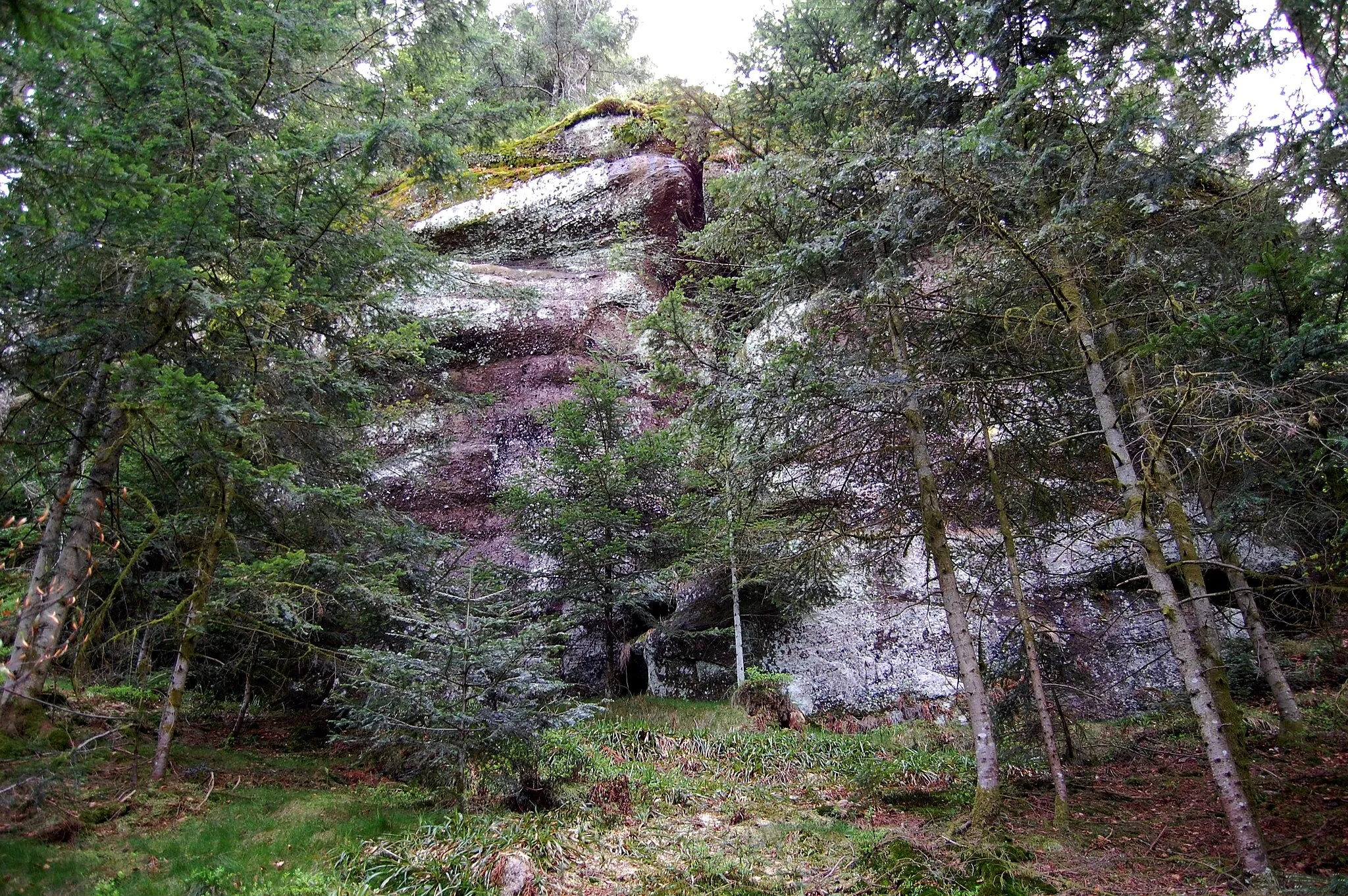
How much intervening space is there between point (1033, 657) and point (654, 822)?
14.2ft

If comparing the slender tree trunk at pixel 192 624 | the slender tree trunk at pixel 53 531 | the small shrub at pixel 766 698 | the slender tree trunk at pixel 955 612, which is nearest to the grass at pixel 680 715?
the small shrub at pixel 766 698

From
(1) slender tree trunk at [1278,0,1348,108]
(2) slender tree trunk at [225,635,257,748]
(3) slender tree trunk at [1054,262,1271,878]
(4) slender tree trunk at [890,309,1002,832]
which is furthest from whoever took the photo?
(2) slender tree trunk at [225,635,257,748]

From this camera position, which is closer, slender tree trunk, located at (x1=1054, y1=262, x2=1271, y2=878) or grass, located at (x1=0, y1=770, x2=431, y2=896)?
grass, located at (x1=0, y1=770, x2=431, y2=896)

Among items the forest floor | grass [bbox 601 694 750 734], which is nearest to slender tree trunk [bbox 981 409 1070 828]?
the forest floor

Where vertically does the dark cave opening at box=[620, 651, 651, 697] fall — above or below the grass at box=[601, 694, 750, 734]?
above

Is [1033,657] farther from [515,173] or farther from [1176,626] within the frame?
[515,173]

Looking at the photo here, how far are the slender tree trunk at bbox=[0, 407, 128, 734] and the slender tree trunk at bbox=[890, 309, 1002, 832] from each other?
7.85 meters

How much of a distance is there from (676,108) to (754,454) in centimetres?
496

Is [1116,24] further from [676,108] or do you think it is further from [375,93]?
[375,93]

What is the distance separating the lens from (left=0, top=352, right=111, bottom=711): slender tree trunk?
5914 millimetres

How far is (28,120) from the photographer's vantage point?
5906 millimetres

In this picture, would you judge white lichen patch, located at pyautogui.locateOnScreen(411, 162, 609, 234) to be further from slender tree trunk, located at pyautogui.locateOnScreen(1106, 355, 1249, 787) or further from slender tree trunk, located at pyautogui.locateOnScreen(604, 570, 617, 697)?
slender tree trunk, located at pyautogui.locateOnScreen(1106, 355, 1249, 787)

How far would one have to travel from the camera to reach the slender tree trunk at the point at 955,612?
6.47 m

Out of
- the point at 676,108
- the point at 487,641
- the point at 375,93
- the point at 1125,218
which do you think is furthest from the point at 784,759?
the point at 375,93
